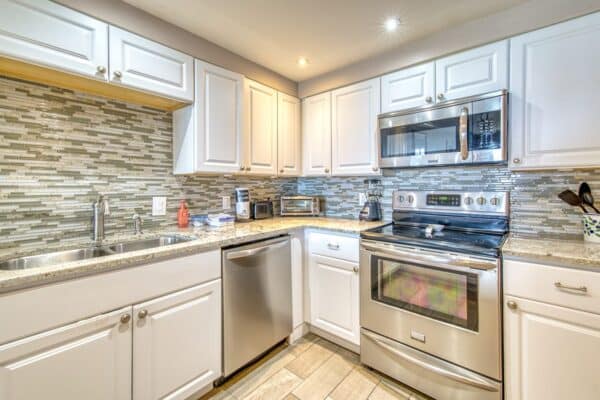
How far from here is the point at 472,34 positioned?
5.39 feet

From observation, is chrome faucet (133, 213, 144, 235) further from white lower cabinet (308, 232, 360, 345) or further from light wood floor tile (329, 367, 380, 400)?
light wood floor tile (329, 367, 380, 400)

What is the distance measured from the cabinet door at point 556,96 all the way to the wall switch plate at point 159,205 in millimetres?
2238

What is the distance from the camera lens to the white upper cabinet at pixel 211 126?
180 cm

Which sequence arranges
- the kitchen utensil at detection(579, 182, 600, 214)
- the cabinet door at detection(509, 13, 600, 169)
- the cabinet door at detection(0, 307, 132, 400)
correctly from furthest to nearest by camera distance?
the kitchen utensil at detection(579, 182, 600, 214)
the cabinet door at detection(509, 13, 600, 169)
the cabinet door at detection(0, 307, 132, 400)

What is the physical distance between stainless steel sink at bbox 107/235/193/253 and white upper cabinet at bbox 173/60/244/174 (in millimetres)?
465

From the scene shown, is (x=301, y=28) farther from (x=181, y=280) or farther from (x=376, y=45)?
(x=181, y=280)

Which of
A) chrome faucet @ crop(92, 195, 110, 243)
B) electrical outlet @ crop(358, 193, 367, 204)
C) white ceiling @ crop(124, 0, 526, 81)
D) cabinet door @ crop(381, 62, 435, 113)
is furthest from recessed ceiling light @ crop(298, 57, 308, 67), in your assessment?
chrome faucet @ crop(92, 195, 110, 243)

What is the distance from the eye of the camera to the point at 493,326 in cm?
130

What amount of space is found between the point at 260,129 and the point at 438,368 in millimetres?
1997

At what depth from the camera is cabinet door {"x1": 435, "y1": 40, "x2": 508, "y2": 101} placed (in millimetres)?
1572

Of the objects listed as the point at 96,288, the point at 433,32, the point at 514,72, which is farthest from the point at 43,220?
→ the point at 514,72

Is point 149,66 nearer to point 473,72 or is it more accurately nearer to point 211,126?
point 211,126

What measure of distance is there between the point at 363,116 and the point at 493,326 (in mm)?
1599

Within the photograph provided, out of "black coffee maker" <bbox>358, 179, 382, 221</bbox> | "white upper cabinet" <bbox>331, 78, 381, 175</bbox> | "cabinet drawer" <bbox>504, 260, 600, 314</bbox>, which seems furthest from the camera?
"black coffee maker" <bbox>358, 179, 382, 221</bbox>
